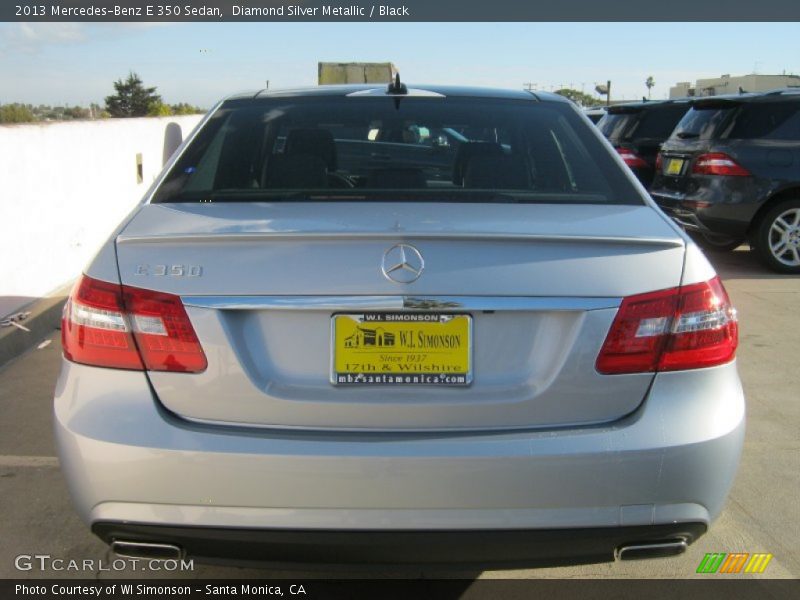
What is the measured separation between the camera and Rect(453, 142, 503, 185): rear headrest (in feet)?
10.4

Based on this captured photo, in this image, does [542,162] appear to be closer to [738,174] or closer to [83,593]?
[83,593]

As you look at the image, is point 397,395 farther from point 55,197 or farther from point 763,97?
point 763,97

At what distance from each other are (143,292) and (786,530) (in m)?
2.58

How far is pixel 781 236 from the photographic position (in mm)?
8633

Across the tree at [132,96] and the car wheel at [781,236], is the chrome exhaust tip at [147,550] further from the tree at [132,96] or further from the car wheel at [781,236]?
the tree at [132,96]

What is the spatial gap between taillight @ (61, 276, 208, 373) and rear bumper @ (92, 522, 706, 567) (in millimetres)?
431

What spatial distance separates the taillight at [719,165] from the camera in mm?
8516

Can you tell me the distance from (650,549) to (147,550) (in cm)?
136

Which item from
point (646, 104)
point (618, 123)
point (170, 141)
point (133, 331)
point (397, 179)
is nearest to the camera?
point (133, 331)

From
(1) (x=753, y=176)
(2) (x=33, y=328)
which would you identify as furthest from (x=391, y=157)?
(1) (x=753, y=176)

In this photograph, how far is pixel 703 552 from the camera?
3.21 metres

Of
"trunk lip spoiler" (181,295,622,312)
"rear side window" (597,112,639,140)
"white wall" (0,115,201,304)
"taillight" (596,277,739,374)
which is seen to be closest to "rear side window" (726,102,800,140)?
"rear side window" (597,112,639,140)

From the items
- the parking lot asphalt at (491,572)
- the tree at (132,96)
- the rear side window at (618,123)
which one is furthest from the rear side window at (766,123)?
the tree at (132,96)

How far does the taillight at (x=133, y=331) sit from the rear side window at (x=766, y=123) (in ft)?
24.8
